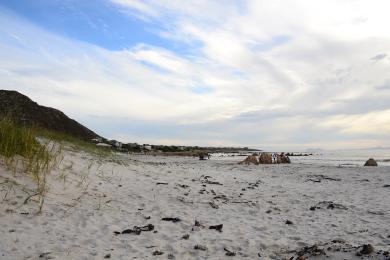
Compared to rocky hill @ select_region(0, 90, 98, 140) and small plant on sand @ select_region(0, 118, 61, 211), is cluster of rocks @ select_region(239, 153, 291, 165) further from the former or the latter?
small plant on sand @ select_region(0, 118, 61, 211)

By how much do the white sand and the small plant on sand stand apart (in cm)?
35

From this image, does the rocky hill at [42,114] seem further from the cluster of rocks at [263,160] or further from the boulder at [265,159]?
the boulder at [265,159]

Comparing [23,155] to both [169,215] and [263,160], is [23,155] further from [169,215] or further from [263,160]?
[263,160]

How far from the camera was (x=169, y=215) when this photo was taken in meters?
7.71

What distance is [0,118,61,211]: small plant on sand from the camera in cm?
820

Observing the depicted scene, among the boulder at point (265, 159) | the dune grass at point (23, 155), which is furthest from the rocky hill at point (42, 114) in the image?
the dune grass at point (23, 155)

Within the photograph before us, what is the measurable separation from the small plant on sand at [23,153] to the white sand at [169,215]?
351 millimetres

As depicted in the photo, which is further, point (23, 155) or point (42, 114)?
point (42, 114)

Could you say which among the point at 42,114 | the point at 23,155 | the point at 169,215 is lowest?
the point at 169,215

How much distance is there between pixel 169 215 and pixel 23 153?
3.80 metres

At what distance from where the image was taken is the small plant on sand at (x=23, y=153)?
8203mm

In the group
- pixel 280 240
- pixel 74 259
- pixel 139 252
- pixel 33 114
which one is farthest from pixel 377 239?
pixel 33 114

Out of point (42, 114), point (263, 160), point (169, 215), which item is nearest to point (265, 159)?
point (263, 160)

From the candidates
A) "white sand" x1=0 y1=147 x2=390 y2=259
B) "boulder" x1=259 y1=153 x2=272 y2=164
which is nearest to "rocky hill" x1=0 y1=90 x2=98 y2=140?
"boulder" x1=259 y1=153 x2=272 y2=164
